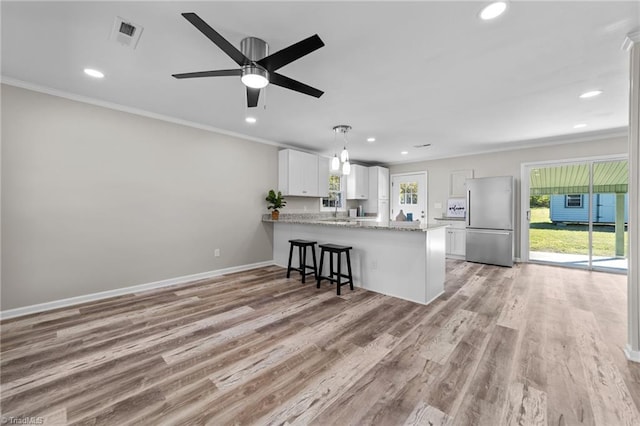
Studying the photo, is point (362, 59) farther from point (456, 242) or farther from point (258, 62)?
point (456, 242)

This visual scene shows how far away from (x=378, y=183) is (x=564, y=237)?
4.06m

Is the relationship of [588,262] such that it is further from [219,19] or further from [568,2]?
[219,19]

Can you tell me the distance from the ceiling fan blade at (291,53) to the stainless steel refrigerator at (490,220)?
17.0 feet

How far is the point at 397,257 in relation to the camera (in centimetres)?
343

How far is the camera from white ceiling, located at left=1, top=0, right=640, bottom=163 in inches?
68.7

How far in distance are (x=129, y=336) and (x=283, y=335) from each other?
4.73 feet

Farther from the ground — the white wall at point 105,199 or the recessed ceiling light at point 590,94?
the recessed ceiling light at point 590,94

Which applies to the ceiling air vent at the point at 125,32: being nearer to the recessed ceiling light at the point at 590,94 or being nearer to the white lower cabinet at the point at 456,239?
the recessed ceiling light at the point at 590,94

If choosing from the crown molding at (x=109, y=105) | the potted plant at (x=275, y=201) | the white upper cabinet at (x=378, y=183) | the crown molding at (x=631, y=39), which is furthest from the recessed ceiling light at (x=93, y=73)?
the white upper cabinet at (x=378, y=183)

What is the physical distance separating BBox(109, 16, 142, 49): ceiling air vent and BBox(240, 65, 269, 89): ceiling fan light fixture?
82 centimetres

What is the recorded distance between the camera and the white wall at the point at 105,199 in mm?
2791

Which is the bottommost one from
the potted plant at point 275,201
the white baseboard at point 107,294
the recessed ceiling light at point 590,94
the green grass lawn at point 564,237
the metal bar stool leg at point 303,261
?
the white baseboard at point 107,294

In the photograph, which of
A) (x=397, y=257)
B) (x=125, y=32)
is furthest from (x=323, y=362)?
(x=125, y=32)

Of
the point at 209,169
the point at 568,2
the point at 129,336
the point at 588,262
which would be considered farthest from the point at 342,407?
the point at 588,262
